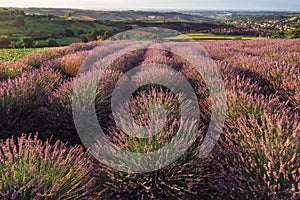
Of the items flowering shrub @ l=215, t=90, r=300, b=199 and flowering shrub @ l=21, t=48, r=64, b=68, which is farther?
flowering shrub @ l=21, t=48, r=64, b=68

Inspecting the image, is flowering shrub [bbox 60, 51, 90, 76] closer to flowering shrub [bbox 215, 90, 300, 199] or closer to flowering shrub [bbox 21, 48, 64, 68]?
flowering shrub [bbox 21, 48, 64, 68]

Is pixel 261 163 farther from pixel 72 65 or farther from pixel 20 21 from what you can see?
pixel 20 21

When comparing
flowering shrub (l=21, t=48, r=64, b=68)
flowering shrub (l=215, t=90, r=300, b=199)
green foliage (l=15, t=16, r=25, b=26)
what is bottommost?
green foliage (l=15, t=16, r=25, b=26)

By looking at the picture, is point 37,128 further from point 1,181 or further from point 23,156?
point 1,181

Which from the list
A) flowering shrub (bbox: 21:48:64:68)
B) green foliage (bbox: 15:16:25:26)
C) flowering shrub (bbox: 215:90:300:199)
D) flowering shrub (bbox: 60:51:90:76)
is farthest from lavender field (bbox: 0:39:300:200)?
green foliage (bbox: 15:16:25:26)

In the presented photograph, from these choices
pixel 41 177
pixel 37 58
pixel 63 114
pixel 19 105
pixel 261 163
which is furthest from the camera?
pixel 37 58

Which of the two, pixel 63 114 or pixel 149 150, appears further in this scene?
pixel 63 114

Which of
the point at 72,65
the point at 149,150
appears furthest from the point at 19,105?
the point at 72,65

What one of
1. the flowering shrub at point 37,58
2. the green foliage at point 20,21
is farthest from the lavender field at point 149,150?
the green foliage at point 20,21

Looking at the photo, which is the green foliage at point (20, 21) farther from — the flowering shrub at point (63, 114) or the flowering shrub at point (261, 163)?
the flowering shrub at point (261, 163)
